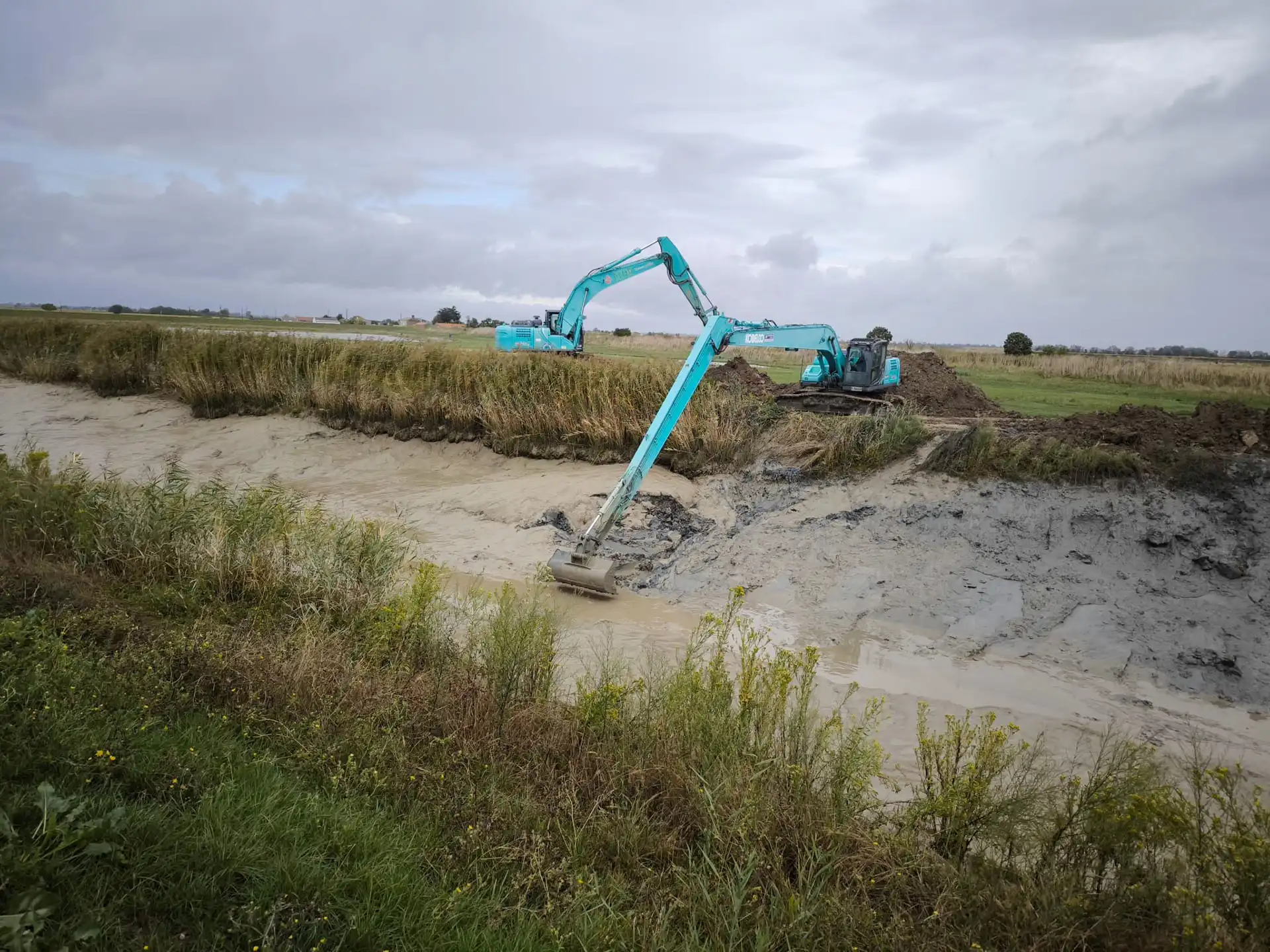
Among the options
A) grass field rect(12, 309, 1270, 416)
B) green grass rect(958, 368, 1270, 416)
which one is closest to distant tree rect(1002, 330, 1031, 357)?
grass field rect(12, 309, 1270, 416)

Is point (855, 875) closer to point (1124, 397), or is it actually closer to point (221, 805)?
point (221, 805)

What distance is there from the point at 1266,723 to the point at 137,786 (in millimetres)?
8295


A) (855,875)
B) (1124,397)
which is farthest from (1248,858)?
(1124,397)

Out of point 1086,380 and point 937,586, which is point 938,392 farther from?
point 1086,380

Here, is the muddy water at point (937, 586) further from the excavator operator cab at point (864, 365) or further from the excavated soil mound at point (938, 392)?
the excavated soil mound at point (938, 392)

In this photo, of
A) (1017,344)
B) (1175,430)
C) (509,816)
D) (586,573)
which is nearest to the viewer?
(509,816)

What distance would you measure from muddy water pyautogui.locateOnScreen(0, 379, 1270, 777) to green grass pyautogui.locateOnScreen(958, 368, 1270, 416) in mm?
5057

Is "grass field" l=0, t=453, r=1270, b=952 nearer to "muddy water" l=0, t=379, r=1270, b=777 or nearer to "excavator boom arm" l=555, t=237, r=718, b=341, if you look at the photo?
Result: "muddy water" l=0, t=379, r=1270, b=777

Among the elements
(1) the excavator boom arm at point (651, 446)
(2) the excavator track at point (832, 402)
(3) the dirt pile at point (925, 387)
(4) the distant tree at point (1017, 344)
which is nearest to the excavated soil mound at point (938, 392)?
(3) the dirt pile at point (925, 387)

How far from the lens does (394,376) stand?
50.3 feet

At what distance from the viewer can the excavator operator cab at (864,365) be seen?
1396 centimetres

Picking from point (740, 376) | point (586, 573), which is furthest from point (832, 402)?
point (586, 573)

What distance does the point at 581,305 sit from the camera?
18547 millimetres

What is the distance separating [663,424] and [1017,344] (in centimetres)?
3425
